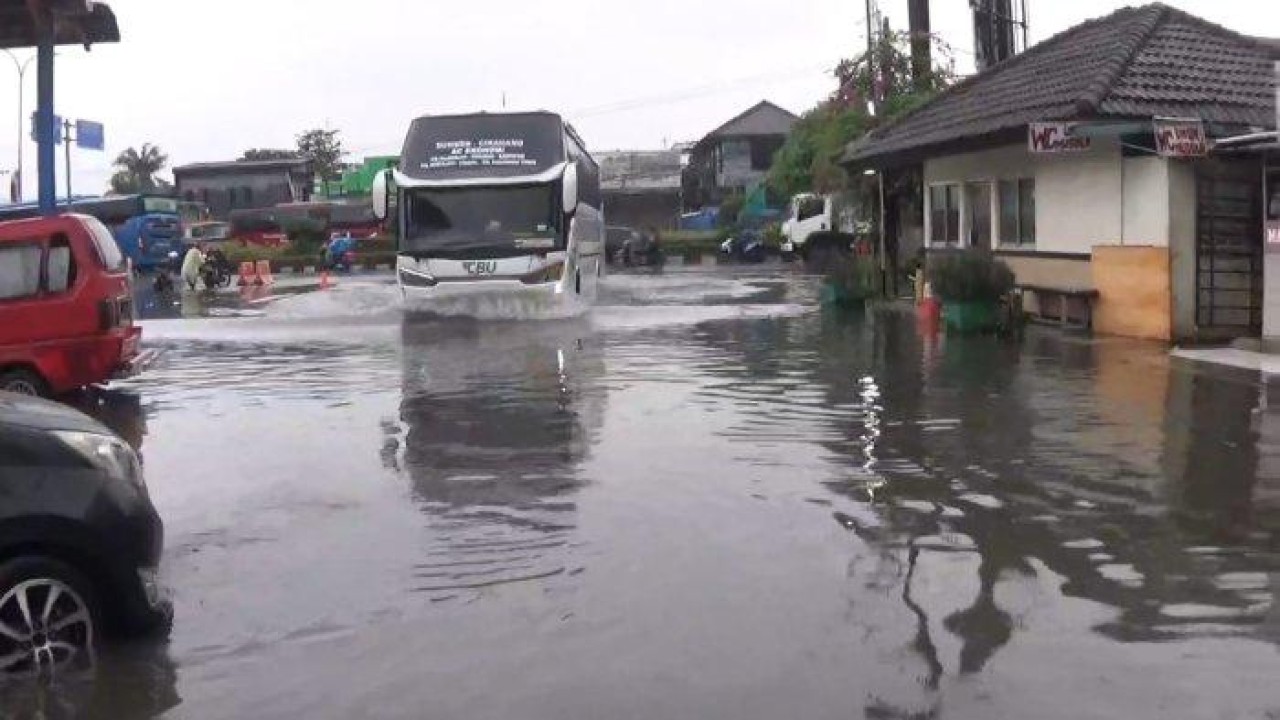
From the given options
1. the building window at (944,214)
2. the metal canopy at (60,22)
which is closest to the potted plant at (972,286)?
the building window at (944,214)

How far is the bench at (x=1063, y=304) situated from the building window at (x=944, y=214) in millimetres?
3701

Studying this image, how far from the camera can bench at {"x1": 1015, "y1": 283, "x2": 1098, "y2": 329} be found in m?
20.0

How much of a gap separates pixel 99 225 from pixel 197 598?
27.4 feet

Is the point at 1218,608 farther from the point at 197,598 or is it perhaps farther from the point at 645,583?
the point at 197,598

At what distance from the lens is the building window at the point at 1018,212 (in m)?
22.5

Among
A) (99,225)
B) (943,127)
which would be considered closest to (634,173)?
(943,127)

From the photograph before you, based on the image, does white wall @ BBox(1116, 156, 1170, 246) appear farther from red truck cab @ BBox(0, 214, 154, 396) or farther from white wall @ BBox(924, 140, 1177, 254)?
red truck cab @ BBox(0, 214, 154, 396)

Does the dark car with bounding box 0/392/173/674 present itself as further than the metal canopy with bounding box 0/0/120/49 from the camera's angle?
No

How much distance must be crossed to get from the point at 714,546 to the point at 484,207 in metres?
18.3

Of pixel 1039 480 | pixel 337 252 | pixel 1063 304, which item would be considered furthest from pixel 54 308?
pixel 337 252

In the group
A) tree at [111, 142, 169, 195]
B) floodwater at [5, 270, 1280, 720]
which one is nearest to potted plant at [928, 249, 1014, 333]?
floodwater at [5, 270, 1280, 720]

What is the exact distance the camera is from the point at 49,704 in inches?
226

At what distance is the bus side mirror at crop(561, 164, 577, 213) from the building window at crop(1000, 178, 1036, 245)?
7.06 m

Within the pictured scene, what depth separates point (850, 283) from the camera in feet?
92.0
